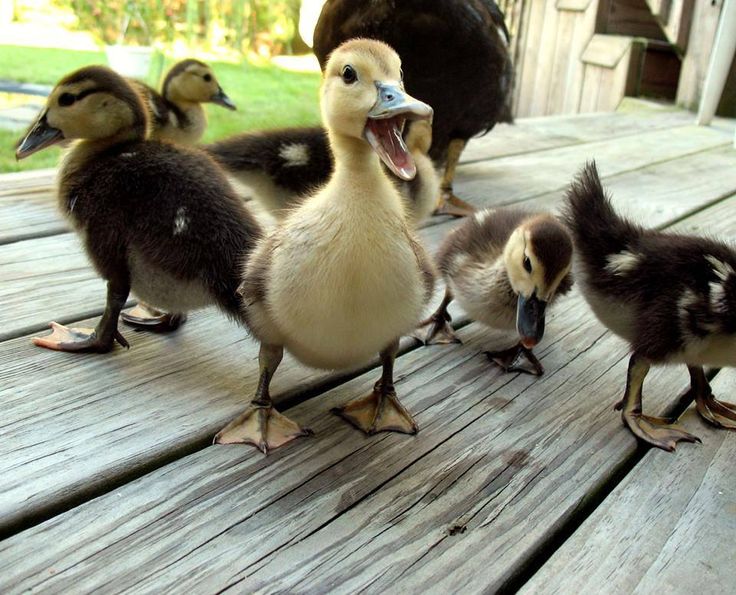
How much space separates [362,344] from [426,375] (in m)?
0.39

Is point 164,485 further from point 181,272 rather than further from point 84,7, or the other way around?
point 84,7

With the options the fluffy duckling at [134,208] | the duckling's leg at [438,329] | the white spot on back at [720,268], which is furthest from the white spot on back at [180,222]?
the white spot on back at [720,268]

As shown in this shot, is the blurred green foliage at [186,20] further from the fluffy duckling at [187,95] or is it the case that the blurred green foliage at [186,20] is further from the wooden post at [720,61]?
the wooden post at [720,61]

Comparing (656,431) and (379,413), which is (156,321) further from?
(656,431)

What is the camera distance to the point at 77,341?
161 centimetres

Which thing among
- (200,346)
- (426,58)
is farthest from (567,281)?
(426,58)

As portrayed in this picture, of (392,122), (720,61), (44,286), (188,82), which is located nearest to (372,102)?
(392,122)

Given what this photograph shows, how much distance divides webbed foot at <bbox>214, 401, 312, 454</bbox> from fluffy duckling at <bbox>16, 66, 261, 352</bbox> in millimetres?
236

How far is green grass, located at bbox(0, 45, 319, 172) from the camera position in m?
3.47

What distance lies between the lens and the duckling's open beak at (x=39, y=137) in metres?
1.69

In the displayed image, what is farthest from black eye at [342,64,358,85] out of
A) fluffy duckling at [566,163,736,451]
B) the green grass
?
the green grass

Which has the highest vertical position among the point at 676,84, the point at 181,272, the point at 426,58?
the point at 426,58

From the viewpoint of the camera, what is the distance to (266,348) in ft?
4.42

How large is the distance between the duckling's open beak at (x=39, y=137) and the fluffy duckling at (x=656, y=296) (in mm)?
1180
